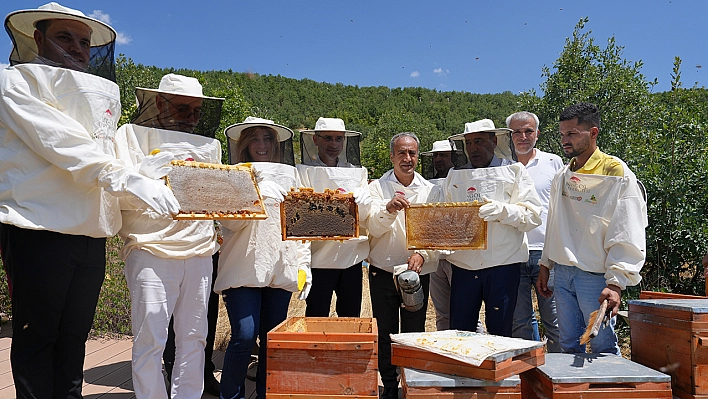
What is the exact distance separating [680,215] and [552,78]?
386 cm

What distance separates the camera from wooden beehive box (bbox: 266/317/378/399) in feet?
9.23

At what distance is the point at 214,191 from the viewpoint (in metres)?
3.15

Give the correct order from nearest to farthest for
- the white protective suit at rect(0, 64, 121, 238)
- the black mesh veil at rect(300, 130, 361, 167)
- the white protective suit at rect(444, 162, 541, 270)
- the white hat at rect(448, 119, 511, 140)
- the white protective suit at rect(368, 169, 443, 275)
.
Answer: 1. the white protective suit at rect(0, 64, 121, 238)
2. the white protective suit at rect(444, 162, 541, 270)
3. the white hat at rect(448, 119, 511, 140)
4. the white protective suit at rect(368, 169, 443, 275)
5. the black mesh veil at rect(300, 130, 361, 167)

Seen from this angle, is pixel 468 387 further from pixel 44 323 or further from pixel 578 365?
pixel 44 323

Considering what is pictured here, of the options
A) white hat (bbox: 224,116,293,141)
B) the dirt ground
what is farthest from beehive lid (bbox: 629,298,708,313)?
the dirt ground

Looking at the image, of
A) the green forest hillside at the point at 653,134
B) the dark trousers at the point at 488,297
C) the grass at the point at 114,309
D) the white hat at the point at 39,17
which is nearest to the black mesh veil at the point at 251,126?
the white hat at the point at 39,17

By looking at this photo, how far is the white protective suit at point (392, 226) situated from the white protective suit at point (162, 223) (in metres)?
1.39

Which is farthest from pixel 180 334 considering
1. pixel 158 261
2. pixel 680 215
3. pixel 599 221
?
pixel 680 215

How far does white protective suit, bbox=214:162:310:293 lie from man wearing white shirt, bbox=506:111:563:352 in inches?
84.1

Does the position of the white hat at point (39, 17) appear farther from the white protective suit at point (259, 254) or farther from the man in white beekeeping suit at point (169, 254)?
the white protective suit at point (259, 254)

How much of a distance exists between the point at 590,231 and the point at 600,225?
0.25ft

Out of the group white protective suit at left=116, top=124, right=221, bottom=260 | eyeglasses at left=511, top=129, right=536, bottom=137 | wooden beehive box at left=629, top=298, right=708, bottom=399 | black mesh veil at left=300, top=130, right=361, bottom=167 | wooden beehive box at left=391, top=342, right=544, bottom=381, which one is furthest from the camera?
eyeglasses at left=511, top=129, right=536, bottom=137

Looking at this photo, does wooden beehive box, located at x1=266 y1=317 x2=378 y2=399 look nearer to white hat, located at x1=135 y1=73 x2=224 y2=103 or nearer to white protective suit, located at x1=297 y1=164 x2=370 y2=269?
white protective suit, located at x1=297 y1=164 x2=370 y2=269

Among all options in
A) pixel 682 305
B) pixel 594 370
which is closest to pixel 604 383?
pixel 594 370
